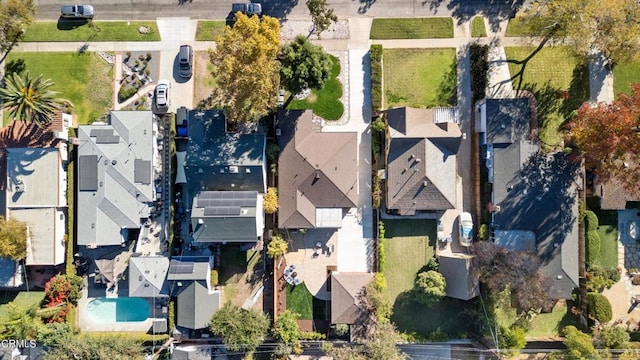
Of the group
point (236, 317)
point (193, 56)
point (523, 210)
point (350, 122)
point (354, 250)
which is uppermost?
point (193, 56)

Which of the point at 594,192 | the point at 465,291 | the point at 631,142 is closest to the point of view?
the point at 631,142

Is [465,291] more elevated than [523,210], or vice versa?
[523,210]

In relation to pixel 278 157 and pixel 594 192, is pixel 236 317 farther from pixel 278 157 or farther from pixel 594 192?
pixel 594 192

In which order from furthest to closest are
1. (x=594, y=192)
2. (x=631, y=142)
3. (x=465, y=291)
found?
1. (x=594, y=192)
2. (x=465, y=291)
3. (x=631, y=142)

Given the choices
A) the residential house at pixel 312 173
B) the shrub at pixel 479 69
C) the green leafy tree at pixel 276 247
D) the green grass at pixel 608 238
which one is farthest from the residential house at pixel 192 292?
the green grass at pixel 608 238

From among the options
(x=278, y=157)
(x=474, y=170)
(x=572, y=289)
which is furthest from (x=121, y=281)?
(x=572, y=289)

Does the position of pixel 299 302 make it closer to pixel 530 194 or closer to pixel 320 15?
pixel 530 194

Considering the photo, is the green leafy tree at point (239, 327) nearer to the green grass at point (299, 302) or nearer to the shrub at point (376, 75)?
the green grass at point (299, 302)
